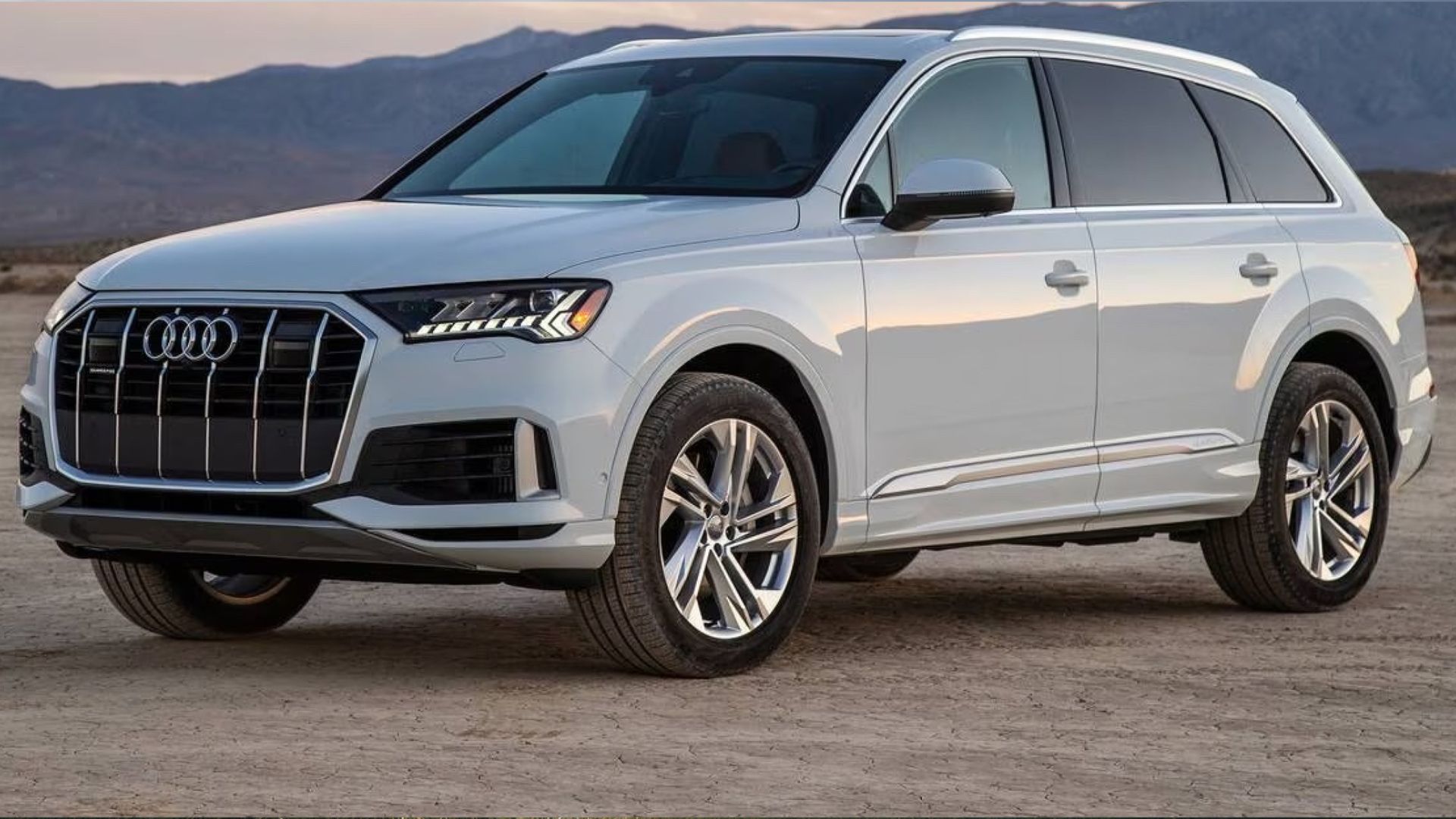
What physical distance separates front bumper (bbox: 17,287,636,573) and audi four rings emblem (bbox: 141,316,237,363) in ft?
0.27

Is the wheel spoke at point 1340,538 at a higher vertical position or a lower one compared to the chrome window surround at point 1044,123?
lower

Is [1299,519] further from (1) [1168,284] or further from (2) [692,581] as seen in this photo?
(2) [692,581]

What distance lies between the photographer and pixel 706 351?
7.55 m

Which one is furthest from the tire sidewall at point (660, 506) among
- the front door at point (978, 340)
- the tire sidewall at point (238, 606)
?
the tire sidewall at point (238, 606)

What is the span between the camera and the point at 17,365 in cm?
2609

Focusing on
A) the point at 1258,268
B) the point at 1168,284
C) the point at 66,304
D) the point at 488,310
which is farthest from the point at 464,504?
the point at 1258,268

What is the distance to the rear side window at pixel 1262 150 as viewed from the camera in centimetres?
977

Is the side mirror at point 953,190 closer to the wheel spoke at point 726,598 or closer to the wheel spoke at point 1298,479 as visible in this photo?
the wheel spoke at point 726,598

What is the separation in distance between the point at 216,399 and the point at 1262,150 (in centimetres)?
453

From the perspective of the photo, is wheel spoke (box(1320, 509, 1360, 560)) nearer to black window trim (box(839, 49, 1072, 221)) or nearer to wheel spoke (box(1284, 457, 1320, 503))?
wheel spoke (box(1284, 457, 1320, 503))

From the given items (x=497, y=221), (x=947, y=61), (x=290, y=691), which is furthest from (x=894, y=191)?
(x=290, y=691)

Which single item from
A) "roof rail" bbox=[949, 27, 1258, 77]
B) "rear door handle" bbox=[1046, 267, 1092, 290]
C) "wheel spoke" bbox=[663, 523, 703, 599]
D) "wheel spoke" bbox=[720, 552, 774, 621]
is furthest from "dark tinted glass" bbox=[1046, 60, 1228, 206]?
"wheel spoke" bbox=[663, 523, 703, 599]

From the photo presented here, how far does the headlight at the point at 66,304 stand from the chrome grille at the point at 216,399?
65mm

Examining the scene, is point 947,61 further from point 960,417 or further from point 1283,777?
point 1283,777
